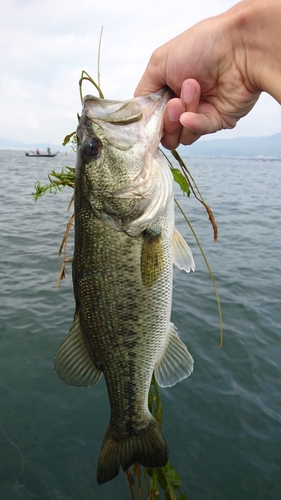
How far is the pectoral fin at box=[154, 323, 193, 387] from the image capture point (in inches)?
90.0

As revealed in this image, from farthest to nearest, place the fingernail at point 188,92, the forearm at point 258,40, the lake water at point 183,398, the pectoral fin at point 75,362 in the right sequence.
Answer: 1. the lake water at point 183,398
2. the pectoral fin at point 75,362
3. the fingernail at point 188,92
4. the forearm at point 258,40

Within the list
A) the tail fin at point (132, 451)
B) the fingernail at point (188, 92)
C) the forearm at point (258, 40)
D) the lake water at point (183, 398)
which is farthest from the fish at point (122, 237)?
the lake water at point (183, 398)

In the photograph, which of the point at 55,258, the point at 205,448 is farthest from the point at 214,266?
the point at 205,448

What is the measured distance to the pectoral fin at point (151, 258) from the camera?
2043 millimetres

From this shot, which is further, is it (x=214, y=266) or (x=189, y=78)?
(x=214, y=266)

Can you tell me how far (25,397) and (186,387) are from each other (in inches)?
86.5

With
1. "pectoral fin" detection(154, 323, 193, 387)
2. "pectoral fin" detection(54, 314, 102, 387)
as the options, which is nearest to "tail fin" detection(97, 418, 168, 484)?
"pectoral fin" detection(154, 323, 193, 387)

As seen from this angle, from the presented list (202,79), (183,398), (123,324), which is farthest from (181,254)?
(183,398)

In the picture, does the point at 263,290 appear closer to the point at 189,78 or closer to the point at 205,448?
the point at 205,448

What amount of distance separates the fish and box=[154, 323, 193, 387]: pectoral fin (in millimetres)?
195

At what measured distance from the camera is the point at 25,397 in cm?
477

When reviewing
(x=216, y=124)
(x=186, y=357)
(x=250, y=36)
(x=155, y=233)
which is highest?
(x=250, y=36)

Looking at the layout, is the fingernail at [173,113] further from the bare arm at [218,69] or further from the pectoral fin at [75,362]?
the pectoral fin at [75,362]

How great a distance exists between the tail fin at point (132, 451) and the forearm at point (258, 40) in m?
2.07
